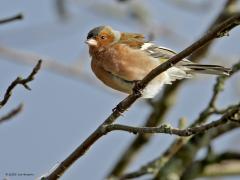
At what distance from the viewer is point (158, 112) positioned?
6.32 meters

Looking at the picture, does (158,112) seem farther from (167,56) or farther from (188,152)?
(167,56)

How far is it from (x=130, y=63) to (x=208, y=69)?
26.7 inches

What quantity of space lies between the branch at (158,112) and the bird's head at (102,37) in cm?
122

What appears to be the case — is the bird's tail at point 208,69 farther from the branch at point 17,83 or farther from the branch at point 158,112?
the branch at point 17,83

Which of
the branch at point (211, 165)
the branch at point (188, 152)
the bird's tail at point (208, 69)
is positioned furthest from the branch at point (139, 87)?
the branch at point (211, 165)

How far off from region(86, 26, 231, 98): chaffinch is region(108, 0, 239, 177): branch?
122cm

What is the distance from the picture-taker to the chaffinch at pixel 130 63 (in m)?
4.69

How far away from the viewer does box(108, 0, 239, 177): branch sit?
20.4ft

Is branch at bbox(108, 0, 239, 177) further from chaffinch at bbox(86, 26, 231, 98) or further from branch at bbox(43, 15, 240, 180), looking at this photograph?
branch at bbox(43, 15, 240, 180)

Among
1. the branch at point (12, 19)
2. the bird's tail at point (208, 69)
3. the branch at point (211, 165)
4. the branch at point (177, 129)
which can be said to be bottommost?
the branch at point (177, 129)

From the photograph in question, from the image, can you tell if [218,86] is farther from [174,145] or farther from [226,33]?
[226,33]

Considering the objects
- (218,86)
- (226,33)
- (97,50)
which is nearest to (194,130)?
(226,33)

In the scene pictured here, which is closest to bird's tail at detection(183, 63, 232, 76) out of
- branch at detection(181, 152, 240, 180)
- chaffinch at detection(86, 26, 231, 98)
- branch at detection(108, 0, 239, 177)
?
chaffinch at detection(86, 26, 231, 98)

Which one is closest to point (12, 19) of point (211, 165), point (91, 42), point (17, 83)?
point (17, 83)
